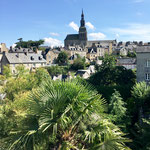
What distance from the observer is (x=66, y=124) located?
19.8ft

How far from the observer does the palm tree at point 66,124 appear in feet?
19.9

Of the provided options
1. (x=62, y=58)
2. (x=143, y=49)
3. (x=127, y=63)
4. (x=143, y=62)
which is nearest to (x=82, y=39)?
(x=62, y=58)

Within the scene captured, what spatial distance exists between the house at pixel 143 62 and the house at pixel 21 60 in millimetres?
33215

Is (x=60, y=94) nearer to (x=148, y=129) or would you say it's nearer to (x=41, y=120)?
(x=41, y=120)

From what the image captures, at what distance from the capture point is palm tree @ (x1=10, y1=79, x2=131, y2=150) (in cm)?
605

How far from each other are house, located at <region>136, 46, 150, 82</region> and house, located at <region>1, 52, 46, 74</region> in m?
33.2

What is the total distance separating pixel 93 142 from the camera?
626 centimetres

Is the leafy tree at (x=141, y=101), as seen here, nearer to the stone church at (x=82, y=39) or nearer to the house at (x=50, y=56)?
the house at (x=50, y=56)

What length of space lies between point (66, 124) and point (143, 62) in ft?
71.7

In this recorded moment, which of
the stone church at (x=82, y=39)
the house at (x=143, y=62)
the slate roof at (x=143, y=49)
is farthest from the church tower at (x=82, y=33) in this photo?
the house at (x=143, y=62)

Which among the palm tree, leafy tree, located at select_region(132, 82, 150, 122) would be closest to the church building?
leafy tree, located at select_region(132, 82, 150, 122)

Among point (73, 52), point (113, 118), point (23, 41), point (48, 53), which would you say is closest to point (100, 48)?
point (73, 52)

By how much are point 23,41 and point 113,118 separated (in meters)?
96.3

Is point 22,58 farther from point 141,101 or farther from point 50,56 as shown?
point 141,101
